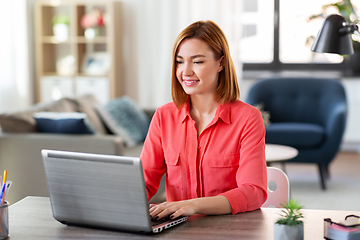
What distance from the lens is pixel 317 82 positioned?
14.8 ft

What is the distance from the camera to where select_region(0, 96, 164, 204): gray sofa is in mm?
2934

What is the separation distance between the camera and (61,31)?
5.38 m

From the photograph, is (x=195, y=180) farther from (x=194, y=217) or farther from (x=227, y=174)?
(x=194, y=217)

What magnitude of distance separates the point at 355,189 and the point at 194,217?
3.06m

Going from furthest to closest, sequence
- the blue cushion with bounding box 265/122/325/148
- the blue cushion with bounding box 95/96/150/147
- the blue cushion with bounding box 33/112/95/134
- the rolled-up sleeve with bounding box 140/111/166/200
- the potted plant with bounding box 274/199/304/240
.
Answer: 1. the blue cushion with bounding box 265/122/325/148
2. the blue cushion with bounding box 95/96/150/147
3. the blue cushion with bounding box 33/112/95/134
4. the rolled-up sleeve with bounding box 140/111/166/200
5. the potted plant with bounding box 274/199/304/240

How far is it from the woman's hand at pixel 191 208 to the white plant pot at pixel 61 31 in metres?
4.51

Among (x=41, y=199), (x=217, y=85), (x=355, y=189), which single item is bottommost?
(x=355, y=189)

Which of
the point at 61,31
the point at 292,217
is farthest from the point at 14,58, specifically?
the point at 292,217

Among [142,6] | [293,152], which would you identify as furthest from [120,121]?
[142,6]

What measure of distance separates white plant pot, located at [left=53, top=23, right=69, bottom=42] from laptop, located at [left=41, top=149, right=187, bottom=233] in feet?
14.8

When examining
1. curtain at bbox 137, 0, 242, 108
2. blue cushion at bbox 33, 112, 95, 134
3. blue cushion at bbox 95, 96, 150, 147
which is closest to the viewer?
blue cushion at bbox 33, 112, 95, 134

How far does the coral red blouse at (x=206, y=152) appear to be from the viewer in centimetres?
141

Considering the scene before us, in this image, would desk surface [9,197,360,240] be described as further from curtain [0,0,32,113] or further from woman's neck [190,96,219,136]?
curtain [0,0,32,113]

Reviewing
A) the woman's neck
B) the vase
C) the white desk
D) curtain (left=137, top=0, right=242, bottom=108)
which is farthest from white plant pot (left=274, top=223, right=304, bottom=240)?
the vase
